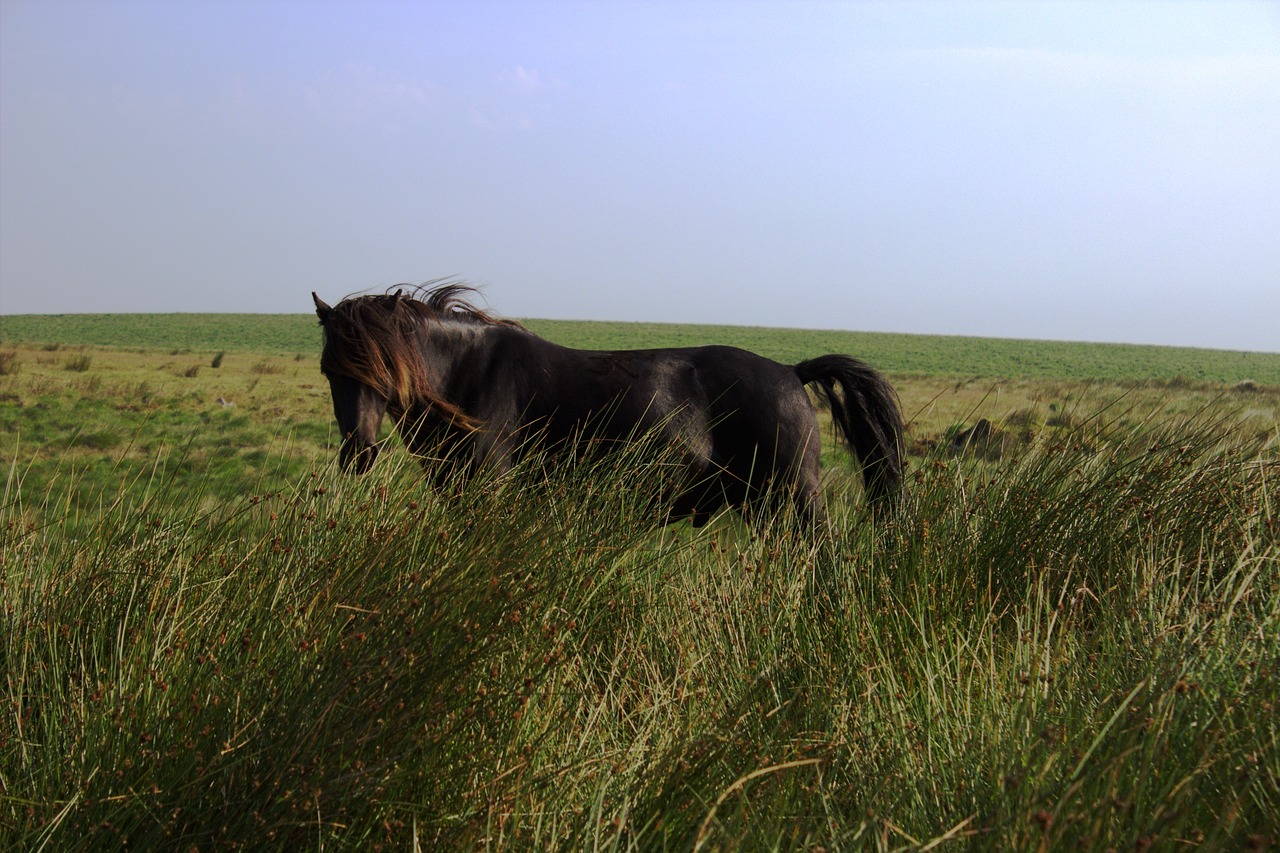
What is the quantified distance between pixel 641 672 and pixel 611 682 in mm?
461

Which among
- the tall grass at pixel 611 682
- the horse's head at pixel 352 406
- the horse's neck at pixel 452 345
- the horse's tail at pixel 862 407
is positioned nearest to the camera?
the tall grass at pixel 611 682

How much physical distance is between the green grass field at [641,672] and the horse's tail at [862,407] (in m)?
1.20

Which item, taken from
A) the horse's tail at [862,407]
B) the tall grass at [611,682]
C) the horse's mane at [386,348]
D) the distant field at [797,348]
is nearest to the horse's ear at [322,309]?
the horse's mane at [386,348]

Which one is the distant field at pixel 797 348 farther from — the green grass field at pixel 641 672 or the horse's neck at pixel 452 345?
the green grass field at pixel 641 672

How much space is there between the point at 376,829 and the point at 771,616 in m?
1.48

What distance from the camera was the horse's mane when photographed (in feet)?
14.5

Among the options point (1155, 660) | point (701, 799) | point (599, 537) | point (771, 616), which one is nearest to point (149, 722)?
point (701, 799)

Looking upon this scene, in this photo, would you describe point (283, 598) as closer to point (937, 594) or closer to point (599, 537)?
point (599, 537)

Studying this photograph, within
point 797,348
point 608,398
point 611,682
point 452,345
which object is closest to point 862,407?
point 608,398

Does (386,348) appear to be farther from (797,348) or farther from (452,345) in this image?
(797,348)

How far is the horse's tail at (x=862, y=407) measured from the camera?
5.37 metres

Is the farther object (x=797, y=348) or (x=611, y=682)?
(x=797, y=348)

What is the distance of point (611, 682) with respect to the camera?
260 cm

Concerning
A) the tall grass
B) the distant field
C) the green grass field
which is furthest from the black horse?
the distant field
